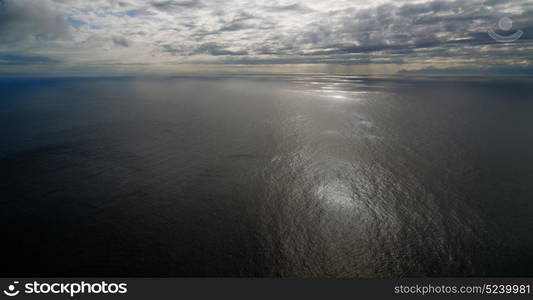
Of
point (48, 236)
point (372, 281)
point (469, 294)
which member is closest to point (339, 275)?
point (372, 281)

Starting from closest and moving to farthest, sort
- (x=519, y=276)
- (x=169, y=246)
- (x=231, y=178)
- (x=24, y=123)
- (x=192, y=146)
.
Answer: (x=519, y=276) < (x=169, y=246) < (x=231, y=178) < (x=192, y=146) < (x=24, y=123)

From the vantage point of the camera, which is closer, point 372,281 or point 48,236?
point 372,281

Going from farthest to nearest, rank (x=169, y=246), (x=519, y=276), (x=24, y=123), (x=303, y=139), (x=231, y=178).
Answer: (x=24, y=123), (x=303, y=139), (x=231, y=178), (x=169, y=246), (x=519, y=276)

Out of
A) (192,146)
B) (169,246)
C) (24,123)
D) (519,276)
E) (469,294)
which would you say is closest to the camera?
(469,294)

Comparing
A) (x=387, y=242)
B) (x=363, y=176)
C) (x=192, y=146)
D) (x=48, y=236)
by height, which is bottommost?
(x=387, y=242)

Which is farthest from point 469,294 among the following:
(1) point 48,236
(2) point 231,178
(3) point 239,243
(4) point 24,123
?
(4) point 24,123

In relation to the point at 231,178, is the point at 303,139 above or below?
above

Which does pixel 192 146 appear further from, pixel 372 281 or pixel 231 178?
pixel 372 281

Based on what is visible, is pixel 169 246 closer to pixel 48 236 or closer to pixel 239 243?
pixel 239 243

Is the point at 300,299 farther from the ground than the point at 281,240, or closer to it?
closer to it
